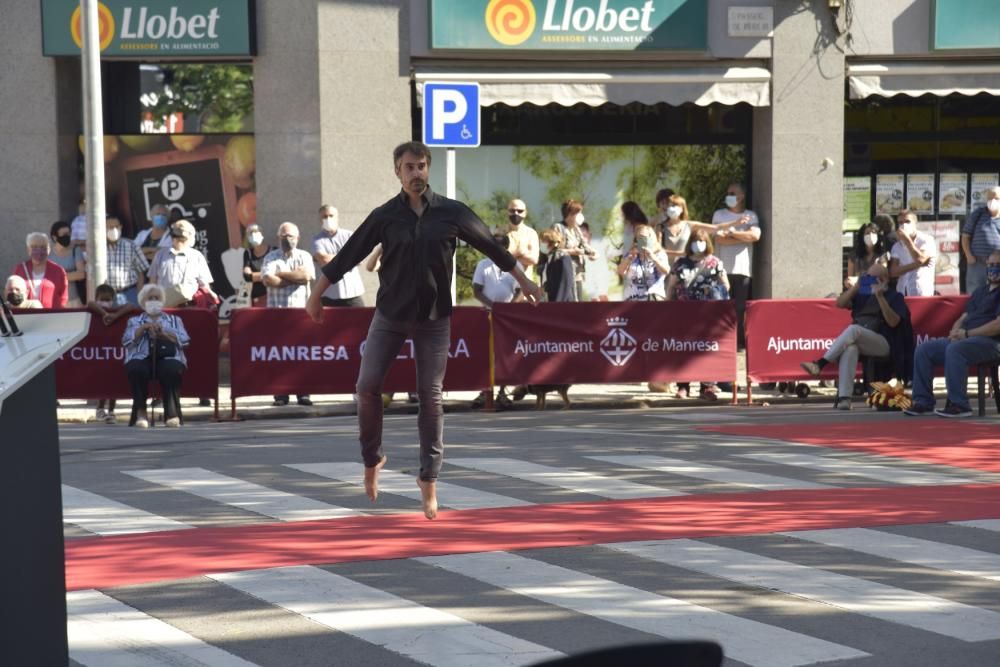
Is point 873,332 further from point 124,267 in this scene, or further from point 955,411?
point 124,267

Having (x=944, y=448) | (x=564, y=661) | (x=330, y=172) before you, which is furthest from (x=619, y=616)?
(x=330, y=172)

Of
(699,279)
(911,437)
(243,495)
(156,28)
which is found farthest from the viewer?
(156,28)

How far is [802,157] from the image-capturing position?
22.3 m

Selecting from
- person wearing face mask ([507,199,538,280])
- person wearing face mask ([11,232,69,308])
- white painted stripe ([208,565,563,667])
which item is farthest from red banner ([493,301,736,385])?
white painted stripe ([208,565,563,667])

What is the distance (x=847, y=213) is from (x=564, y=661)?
836 inches

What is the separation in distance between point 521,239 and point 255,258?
348cm

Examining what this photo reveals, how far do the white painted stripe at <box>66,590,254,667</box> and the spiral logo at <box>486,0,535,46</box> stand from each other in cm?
1451

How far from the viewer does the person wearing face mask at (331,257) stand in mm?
18594

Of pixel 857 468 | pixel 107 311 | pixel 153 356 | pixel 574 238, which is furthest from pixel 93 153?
pixel 857 468

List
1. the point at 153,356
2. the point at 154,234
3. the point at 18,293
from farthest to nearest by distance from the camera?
the point at 154,234, the point at 18,293, the point at 153,356

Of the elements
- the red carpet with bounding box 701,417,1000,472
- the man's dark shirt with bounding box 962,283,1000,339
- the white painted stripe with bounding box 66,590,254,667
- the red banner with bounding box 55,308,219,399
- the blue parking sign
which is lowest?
the red carpet with bounding box 701,417,1000,472

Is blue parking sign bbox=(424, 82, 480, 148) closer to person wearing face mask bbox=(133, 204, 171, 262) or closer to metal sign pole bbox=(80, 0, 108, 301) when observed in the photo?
metal sign pole bbox=(80, 0, 108, 301)

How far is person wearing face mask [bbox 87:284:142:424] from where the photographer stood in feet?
54.9

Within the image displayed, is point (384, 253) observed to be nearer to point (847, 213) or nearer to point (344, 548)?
point (344, 548)
